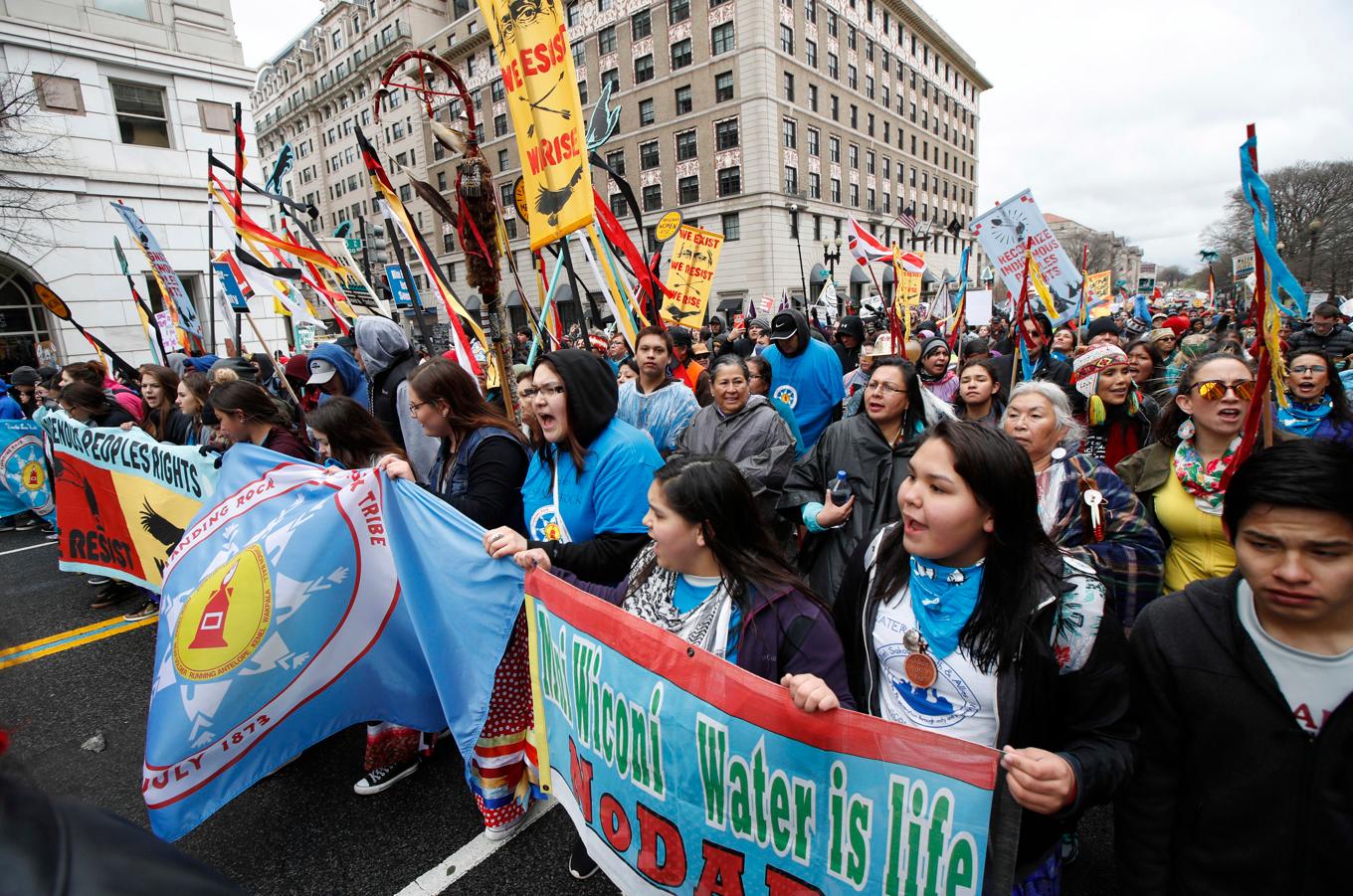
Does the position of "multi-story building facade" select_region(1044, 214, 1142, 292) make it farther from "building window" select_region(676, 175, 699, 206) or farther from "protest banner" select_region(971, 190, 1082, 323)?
"protest banner" select_region(971, 190, 1082, 323)

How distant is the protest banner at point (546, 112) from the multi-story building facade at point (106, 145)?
17.3 meters

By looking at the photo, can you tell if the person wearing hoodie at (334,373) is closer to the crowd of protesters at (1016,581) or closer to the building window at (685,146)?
the crowd of protesters at (1016,581)

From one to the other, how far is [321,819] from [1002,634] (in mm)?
3028

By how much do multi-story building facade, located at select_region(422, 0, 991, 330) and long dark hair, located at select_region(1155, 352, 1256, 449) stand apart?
27866mm

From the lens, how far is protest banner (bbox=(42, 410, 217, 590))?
4125mm

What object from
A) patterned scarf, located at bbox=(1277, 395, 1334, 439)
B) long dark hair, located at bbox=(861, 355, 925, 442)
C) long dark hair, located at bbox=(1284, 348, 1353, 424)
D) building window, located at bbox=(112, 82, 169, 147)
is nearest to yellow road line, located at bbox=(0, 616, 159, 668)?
long dark hair, located at bbox=(861, 355, 925, 442)

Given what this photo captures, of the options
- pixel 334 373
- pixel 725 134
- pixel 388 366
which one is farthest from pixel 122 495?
pixel 725 134

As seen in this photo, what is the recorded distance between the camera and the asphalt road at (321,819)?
248 cm

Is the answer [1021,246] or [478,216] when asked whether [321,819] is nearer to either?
[478,216]

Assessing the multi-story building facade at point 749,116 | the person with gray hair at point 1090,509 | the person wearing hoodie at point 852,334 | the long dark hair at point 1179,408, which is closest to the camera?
the person with gray hair at point 1090,509

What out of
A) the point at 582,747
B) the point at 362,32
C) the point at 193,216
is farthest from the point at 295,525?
the point at 362,32

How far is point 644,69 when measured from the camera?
38156mm

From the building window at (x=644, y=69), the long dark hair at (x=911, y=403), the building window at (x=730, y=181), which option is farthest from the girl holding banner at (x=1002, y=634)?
the building window at (x=644, y=69)

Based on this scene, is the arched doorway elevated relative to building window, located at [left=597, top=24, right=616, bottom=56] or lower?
lower
